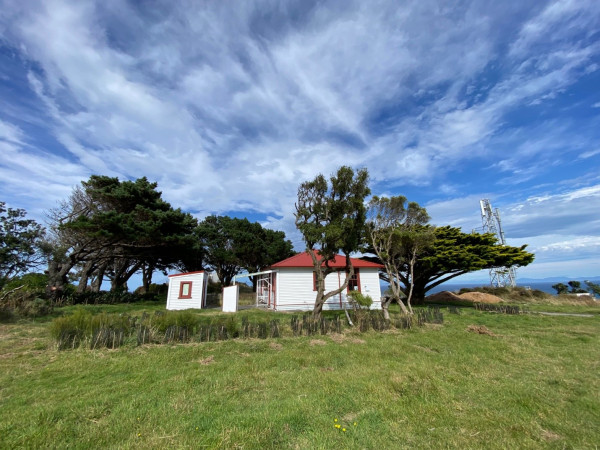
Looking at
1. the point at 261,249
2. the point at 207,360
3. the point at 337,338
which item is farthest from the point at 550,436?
the point at 261,249

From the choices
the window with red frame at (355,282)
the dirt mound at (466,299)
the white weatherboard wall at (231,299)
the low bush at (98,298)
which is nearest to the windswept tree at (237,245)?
the low bush at (98,298)

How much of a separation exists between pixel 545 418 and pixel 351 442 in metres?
2.62

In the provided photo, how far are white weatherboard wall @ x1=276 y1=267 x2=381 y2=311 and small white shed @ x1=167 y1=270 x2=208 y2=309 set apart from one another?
543 cm

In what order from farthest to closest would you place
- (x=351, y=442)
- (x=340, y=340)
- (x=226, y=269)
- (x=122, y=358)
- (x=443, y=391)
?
(x=226, y=269) < (x=340, y=340) < (x=122, y=358) < (x=443, y=391) < (x=351, y=442)

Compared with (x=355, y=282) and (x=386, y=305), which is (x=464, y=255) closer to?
(x=355, y=282)

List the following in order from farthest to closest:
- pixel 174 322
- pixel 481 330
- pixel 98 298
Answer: pixel 98 298 < pixel 481 330 < pixel 174 322

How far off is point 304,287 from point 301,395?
1312cm

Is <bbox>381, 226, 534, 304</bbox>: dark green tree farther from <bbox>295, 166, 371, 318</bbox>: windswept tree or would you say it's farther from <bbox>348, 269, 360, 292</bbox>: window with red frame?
<bbox>295, 166, 371, 318</bbox>: windswept tree

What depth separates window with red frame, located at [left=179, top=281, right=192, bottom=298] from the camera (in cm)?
1750

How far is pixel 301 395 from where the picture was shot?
399 centimetres

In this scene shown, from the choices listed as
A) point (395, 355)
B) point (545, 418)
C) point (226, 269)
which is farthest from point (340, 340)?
point (226, 269)

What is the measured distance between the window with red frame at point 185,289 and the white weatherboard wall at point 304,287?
604cm

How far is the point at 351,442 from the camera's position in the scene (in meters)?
2.81

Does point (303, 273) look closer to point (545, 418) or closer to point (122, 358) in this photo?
point (122, 358)
